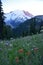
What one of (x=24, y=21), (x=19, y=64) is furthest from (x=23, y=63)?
(x=24, y=21)

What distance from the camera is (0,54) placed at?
13.3 feet

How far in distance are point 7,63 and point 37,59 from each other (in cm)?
54

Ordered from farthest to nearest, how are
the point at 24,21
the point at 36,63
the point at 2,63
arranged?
the point at 24,21 → the point at 36,63 → the point at 2,63

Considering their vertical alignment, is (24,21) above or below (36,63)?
below

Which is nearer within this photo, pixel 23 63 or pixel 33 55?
pixel 23 63

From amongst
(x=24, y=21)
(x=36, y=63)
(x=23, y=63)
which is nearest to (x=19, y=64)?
(x=23, y=63)

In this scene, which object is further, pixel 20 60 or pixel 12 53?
pixel 12 53

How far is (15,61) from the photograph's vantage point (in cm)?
378

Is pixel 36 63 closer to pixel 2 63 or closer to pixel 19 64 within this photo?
pixel 19 64

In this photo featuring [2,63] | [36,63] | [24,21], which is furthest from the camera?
[24,21]

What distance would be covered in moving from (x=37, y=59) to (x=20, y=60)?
28 centimetres

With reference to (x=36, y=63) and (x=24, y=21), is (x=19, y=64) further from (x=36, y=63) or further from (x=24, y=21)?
(x=24, y=21)

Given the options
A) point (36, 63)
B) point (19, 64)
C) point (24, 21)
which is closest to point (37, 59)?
point (36, 63)

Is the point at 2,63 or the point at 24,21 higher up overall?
the point at 2,63
